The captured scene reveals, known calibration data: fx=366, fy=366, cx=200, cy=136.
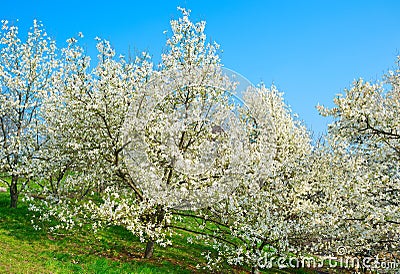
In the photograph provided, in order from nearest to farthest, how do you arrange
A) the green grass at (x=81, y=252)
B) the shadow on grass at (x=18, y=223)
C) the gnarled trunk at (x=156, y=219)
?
1. the green grass at (x=81, y=252)
2. the gnarled trunk at (x=156, y=219)
3. the shadow on grass at (x=18, y=223)

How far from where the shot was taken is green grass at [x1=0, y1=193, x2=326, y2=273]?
1319 cm

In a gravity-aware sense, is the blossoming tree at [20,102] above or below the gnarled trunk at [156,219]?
above

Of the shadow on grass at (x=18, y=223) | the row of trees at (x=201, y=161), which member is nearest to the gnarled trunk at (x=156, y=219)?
the row of trees at (x=201, y=161)

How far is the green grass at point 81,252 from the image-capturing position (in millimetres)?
13188

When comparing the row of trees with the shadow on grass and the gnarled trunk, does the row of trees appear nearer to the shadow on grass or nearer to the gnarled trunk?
the gnarled trunk

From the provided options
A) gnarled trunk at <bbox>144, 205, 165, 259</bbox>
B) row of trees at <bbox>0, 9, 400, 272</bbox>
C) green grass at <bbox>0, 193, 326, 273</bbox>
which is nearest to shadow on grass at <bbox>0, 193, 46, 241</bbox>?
green grass at <bbox>0, 193, 326, 273</bbox>

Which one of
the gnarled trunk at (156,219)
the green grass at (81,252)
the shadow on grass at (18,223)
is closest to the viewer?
the green grass at (81,252)

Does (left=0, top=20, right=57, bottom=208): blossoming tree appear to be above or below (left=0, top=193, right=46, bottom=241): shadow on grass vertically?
above

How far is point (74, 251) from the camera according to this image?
15.0 m

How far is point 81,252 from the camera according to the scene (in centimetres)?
1502

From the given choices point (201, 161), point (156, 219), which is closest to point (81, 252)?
point (156, 219)

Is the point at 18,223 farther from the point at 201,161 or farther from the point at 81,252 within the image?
the point at 201,161

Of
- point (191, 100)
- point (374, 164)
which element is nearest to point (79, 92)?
point (191, 100)

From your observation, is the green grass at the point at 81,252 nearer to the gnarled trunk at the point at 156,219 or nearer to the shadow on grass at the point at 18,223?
the shadow on grass at the point at 18,223
